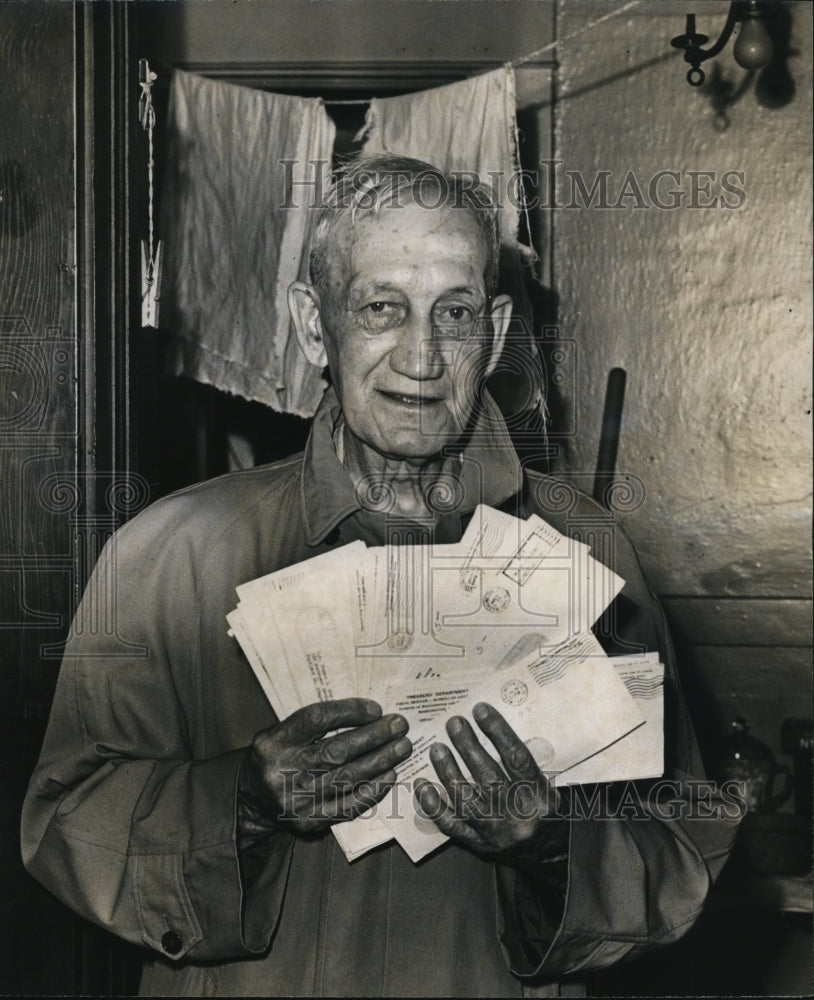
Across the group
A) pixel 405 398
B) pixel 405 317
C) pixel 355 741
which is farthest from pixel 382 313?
pixel 355 741

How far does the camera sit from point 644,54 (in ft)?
10.5

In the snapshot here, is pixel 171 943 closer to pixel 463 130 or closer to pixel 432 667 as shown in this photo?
pixel 432 667

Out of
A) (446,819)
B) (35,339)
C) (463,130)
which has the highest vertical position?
(463,130)

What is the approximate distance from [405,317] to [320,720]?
70cm

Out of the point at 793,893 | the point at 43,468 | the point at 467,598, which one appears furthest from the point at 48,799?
the point at 793,893

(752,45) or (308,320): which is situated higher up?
(752,45)

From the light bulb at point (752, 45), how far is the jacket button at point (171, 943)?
214cm

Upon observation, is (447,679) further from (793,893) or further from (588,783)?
(793,893)

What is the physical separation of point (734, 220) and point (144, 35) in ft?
4.69

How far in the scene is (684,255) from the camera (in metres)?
3.20

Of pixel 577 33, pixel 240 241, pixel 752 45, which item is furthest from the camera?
pixel 577 33

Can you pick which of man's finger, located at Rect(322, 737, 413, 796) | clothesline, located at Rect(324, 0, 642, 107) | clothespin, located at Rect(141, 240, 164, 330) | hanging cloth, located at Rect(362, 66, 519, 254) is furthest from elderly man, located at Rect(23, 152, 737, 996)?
clothesline, located at Rect(324, 0, 642, 107)

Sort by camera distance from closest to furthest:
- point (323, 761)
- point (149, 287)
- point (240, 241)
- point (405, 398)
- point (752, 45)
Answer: point (323, 761)
point (405, 398)
point (149, 287)
point (240, 241)
point (752, 45)

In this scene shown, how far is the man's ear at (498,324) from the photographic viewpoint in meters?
2.36
